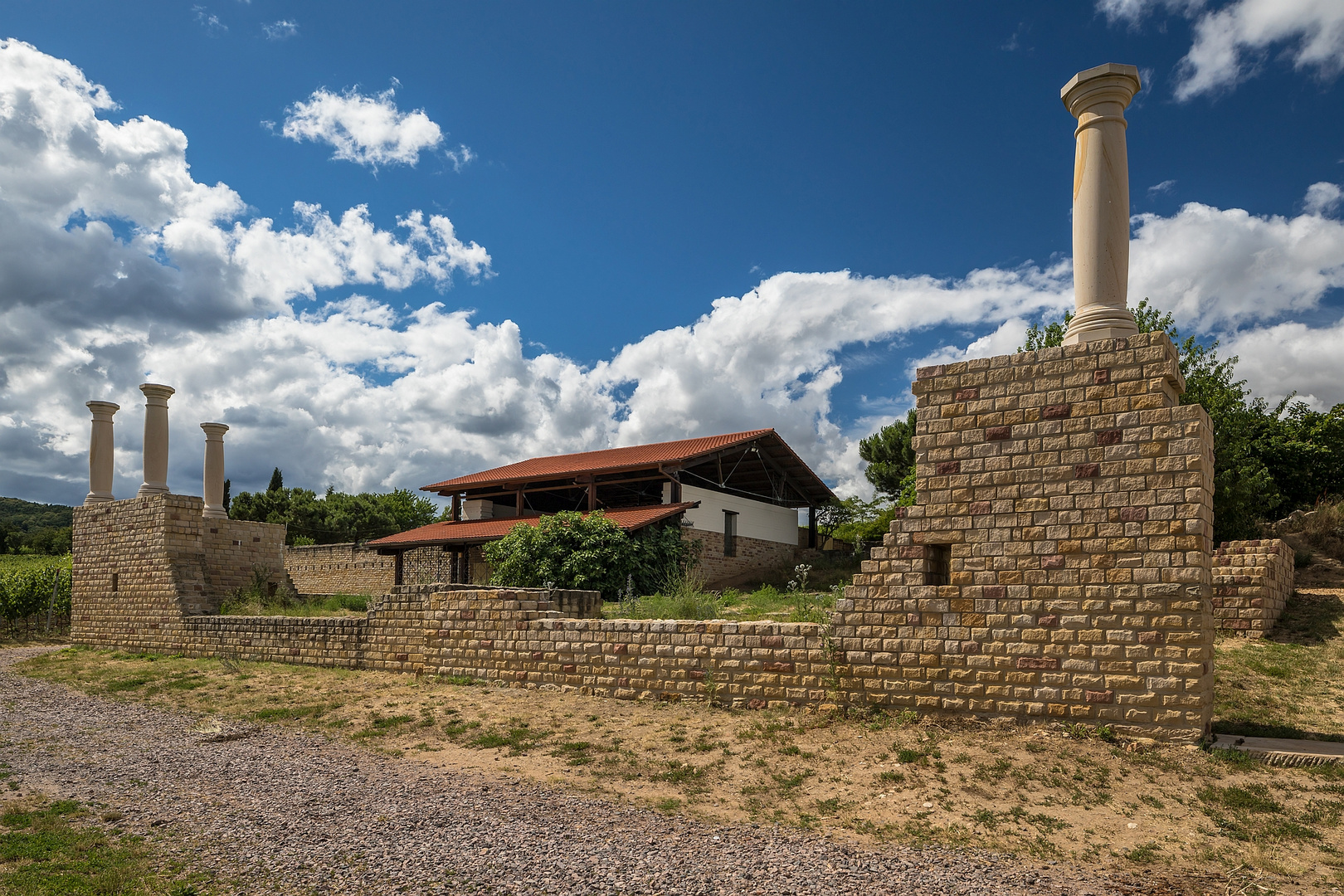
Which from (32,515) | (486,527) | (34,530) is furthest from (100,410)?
(32,515)

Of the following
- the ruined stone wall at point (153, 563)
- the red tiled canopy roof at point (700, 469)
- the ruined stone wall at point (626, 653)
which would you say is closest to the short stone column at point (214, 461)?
the ruined stone wall at point (153, 563)

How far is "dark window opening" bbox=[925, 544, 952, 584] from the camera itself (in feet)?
25.6

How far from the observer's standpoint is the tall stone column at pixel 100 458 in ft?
61.5

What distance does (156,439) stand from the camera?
58.6 feet

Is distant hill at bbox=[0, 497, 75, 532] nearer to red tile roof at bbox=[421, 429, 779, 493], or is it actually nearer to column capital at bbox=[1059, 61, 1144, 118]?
red tile roof at bbox=[421, 429, 779, 493]

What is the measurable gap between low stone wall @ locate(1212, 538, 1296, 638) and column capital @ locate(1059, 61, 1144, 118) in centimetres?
751

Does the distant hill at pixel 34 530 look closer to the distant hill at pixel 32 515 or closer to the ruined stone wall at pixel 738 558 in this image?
the distant hill at pixel 32 515

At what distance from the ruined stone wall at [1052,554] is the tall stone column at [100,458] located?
1856 cm

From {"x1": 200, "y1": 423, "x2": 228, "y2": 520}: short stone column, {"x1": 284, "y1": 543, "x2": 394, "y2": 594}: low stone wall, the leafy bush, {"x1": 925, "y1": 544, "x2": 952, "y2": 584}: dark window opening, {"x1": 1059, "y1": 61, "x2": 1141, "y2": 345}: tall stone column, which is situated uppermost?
{"x1": 1059, "y1": 61, "x2": 1141, "y2": 345}: tall stone column

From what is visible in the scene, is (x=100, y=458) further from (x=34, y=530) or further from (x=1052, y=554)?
(x=34, y=530)

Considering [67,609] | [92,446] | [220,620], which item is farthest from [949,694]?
[67,609]

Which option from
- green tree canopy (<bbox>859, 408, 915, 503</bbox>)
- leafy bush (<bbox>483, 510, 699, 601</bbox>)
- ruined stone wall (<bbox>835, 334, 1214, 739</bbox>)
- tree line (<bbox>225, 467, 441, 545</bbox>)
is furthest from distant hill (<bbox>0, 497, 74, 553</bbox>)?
ruined stone wall (<bbox>835, 334, 1214, 739</bbox>)

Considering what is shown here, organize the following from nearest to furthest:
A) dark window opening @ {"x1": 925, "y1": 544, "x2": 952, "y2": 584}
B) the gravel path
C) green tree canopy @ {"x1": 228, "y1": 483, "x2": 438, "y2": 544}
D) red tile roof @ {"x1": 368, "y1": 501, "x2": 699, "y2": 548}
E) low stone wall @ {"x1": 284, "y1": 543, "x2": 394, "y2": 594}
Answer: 1. the gravel path
2. dark window opening @ {"x1": 925, "y1": 544, "x2": 952, "y2": 584}
3. red tile roof @ {"x1": 368, "y1": 501, "x2": 699, "y2": 548}
4. low stone wall @ {"x1": 284, "y1": 543, "x2": 394, "y2": 594}
5. green tree canopy @ {"x1": 228, "y1": 483, "x2": 438, "y2": 544}

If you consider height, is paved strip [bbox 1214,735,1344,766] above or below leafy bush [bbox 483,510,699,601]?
below
